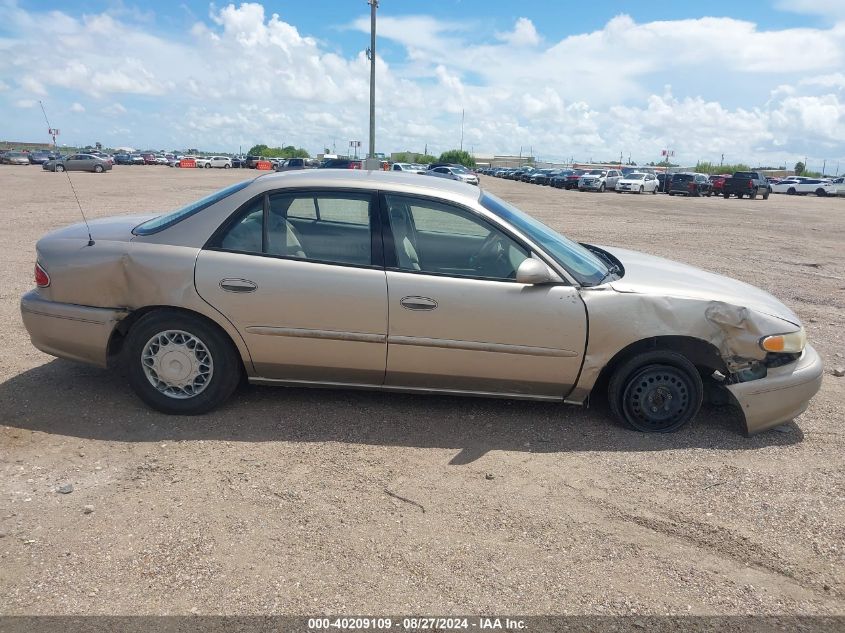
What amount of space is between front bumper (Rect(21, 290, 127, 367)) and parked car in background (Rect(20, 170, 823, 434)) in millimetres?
11

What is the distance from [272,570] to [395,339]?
1.65 m

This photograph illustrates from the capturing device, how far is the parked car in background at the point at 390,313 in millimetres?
3996

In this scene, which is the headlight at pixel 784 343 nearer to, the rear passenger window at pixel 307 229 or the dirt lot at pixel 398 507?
the dirt lot at pixel 398 507

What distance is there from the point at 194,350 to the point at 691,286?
333cm

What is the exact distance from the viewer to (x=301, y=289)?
4000 mm

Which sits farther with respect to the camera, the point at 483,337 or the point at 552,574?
the point at 483,337

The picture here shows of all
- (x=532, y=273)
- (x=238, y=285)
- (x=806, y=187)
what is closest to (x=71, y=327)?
(x=238, y=285)

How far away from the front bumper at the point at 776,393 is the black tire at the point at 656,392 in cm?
27

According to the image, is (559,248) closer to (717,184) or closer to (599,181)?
(717,184)

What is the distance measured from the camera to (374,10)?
28.1 m

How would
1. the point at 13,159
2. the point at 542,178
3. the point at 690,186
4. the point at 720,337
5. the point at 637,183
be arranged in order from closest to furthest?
the point at 720,337, the point at 690,186, the point at 637,183, the point at 542,178, the point at 13,159

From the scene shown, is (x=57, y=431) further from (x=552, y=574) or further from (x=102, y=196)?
(x=102, y=196)

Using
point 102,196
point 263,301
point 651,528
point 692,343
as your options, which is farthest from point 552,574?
point 102,196

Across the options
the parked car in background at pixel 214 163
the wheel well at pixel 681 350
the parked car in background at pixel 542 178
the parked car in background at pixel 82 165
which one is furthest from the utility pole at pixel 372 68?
the parked car in background at pixel 214 163
